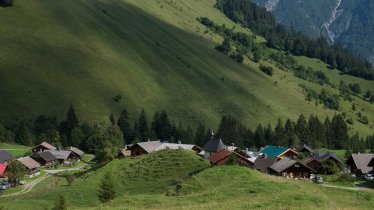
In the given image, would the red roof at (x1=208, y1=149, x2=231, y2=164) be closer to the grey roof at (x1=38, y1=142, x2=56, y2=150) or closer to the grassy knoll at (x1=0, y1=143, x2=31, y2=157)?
the grey roof at (x1=38, y1=142, x2=56, y2=150)

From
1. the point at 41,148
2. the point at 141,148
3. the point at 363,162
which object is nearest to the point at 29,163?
the point at 41,148

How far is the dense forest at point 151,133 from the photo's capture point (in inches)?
6655

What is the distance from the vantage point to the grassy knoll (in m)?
154

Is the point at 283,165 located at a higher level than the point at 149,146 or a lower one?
higher

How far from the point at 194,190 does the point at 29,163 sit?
90.5 m

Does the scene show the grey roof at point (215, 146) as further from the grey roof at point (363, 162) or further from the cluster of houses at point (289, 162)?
the grey roof at point (363, 162)

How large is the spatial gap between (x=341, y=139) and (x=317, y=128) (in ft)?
42.7

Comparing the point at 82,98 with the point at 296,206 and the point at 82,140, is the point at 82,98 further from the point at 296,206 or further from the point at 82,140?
the point at 296,206

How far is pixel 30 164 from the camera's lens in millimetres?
136375

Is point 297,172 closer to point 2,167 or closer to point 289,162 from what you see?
point 289,162

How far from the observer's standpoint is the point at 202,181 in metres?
60.2

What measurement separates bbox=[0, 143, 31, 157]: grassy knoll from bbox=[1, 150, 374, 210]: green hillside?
48183 mm

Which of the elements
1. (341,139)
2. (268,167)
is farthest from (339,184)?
(341,139)

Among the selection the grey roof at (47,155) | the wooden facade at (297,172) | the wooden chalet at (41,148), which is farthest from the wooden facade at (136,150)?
the wooden facade at (297,172)
